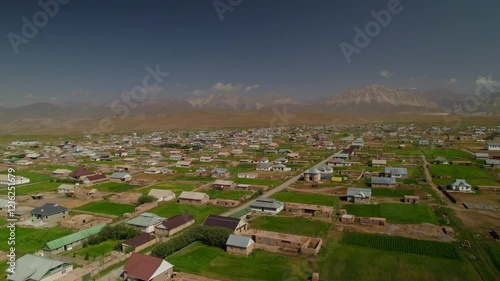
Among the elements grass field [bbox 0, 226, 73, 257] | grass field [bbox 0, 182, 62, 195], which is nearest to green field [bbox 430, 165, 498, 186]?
grass field [bbox 0, 226, 73, 257]

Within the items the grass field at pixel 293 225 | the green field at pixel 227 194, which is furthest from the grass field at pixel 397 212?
the green field at pixel 227 194

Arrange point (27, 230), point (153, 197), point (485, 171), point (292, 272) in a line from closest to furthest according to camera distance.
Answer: point (292, 272), point (27, 230), point (153, 197), point (485, 171)

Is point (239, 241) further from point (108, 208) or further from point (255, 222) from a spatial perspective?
point (108, 208)

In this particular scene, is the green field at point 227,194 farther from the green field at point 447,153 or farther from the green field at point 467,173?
the green field at point 447,153

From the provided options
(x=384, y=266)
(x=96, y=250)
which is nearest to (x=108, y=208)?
(x=96, y=250)

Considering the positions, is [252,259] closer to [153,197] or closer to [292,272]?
[292,272]

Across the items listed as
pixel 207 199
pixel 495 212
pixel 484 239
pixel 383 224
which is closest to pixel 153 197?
pixel 207 199
